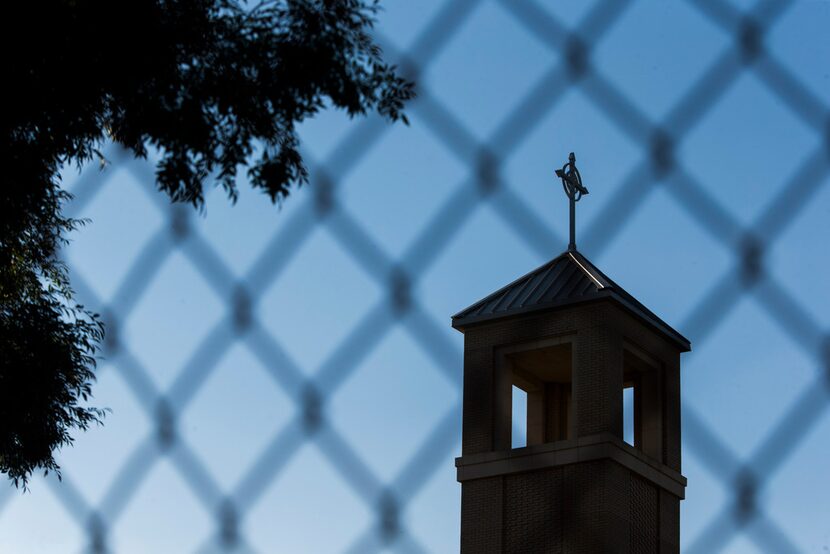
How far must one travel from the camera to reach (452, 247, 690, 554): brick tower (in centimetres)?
2706

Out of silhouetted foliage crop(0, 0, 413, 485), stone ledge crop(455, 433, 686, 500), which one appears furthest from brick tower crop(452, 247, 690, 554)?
silhouetted foliage crop(0, 0, 413, 485)

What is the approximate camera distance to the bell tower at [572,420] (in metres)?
27.1

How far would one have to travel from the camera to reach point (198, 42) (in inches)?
274

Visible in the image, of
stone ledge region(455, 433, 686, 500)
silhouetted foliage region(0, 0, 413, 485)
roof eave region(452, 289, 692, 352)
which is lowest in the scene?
silhouetted foliage region(0, 0, 413, 485)

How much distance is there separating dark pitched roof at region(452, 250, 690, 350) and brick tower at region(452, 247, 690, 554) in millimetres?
28

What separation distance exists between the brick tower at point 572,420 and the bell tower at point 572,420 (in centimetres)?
2

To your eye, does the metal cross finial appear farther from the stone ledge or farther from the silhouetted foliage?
the silhouetted foliage

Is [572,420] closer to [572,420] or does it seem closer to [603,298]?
[572,420]

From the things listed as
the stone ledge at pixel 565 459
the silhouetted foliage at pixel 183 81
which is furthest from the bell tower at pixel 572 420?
the silhouetted foliage at pixel 183 81

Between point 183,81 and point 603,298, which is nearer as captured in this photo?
point 183,81

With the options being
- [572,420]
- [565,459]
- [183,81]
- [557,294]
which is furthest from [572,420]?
[183,81]

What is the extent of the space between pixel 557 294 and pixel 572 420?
7.42ft

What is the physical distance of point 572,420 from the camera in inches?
1102

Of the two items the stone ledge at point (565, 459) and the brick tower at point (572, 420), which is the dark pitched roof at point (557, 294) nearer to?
the brick tower at point (572, 420)
